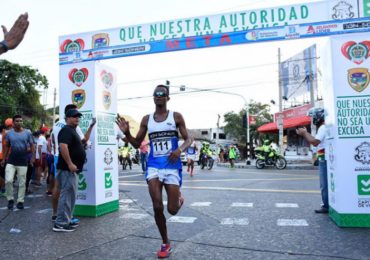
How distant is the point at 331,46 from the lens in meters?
6.04

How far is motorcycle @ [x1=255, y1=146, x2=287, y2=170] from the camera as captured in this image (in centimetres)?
2202

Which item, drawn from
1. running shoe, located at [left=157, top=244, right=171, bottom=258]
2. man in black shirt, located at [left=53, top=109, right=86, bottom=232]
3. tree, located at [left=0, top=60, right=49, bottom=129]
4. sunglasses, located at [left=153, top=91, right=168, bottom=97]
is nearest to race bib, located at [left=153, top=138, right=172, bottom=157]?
sunglasses, located at [left=153, top=91, right=168, bottom=97]

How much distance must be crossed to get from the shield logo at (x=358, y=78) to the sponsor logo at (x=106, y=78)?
4.52 metres

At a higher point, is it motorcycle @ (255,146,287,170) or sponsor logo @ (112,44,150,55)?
sponsor logo @ (112,44,150,55)

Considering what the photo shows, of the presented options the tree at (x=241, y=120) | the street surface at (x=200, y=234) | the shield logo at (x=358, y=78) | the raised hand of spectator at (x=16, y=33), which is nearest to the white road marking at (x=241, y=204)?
the street surface at (x=200, y=234)

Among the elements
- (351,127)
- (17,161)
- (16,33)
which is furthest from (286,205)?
(16,33)

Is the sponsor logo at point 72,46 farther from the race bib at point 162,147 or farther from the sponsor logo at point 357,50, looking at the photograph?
the sponsor logo at point 357,50

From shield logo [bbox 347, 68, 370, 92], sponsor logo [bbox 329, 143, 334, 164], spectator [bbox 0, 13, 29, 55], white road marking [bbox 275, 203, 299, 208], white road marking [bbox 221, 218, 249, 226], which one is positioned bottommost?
white road marking [bbox 221, 218, 249, 226]

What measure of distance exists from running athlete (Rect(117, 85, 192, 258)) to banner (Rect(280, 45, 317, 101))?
2593 cm

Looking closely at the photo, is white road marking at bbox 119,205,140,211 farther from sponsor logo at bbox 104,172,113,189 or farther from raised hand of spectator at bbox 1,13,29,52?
raised hand of spectator at bbox 1,13,29,52

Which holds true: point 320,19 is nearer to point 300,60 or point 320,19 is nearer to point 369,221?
point 369,221

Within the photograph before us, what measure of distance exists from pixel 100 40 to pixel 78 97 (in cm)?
125

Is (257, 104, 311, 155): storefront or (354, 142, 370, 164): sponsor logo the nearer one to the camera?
(354, 142, 370, 164): sponsor logo

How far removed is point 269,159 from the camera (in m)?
22.5
